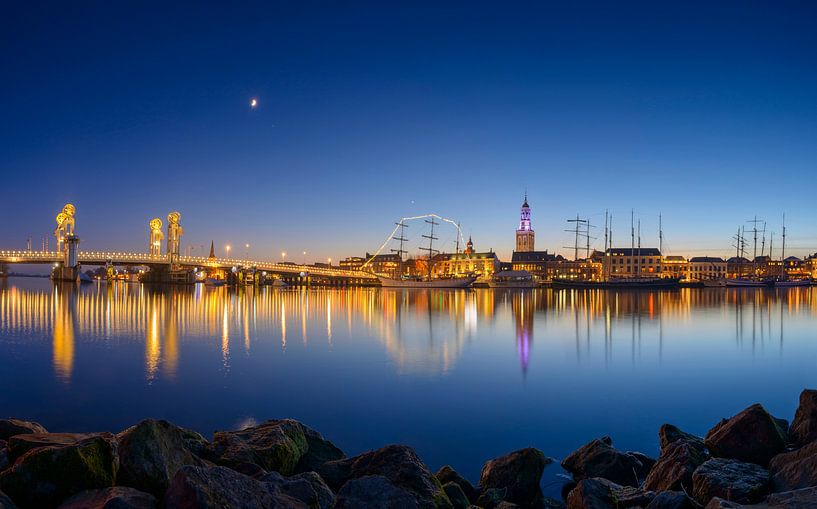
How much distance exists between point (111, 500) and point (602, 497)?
5.25 m

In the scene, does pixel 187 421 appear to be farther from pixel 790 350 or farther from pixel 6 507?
pixel 790 350

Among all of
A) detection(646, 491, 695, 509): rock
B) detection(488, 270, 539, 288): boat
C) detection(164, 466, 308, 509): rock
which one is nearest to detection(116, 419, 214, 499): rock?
detection(164, 466, 308, 509): rock

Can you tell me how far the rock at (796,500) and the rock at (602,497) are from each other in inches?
58.6

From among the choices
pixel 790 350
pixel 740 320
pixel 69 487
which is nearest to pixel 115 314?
pixel 69 487

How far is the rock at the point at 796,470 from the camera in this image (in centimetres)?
595

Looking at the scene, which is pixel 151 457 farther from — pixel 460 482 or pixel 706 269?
pixel 706 269

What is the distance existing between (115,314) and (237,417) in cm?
3105

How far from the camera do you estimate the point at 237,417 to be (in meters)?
11.8

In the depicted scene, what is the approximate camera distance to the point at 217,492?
4.62 metres

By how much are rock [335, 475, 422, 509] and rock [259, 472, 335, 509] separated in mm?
420

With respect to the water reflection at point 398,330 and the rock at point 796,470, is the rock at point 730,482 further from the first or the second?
the water reflection at point 398,330

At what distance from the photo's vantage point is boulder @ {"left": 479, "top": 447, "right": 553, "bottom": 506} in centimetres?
761

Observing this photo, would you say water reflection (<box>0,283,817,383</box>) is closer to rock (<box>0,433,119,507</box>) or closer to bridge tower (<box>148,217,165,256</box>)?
rock (<box>0,433,119,507</box>)

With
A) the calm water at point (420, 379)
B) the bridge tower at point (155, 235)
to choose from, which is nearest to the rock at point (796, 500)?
the calm water at point (420, 379)
